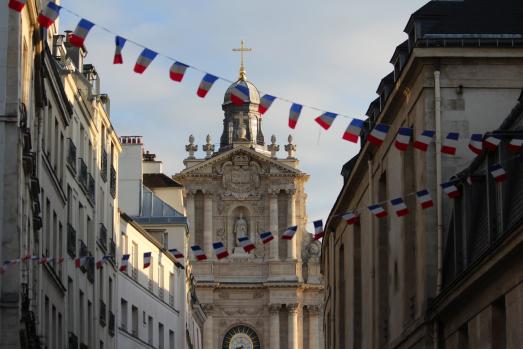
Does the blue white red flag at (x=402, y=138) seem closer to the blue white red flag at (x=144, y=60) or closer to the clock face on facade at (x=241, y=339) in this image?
the blue white red flag at (x=144, y=60)

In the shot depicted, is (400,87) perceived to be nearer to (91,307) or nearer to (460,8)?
(460,8)

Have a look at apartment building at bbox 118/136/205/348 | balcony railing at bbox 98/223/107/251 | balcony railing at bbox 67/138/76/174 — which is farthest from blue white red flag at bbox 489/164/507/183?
apartment building at bbox 118/136/205/348

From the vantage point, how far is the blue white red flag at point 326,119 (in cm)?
2897

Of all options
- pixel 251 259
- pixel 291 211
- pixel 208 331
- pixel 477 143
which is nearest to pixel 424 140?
pixel 477 143

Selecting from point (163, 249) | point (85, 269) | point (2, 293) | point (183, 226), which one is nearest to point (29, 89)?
point (2, 293)

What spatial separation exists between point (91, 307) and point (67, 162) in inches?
249

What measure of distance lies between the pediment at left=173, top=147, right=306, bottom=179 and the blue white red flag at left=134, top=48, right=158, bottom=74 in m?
76.2

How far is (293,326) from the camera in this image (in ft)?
340

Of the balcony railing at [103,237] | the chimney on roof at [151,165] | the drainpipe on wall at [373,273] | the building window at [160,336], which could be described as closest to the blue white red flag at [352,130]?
the drainpipe on wall at [373,273]

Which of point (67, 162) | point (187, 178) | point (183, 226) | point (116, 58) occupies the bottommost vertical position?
point (116, 58)

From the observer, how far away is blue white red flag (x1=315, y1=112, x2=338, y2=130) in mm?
28969

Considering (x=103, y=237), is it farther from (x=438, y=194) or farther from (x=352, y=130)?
(x=352, y=130)

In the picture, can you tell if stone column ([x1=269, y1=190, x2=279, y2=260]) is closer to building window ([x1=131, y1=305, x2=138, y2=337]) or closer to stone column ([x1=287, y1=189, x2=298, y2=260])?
stone column ([x1=287, y1=189, x2=298, y2=260])

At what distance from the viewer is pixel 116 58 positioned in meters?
27.3
